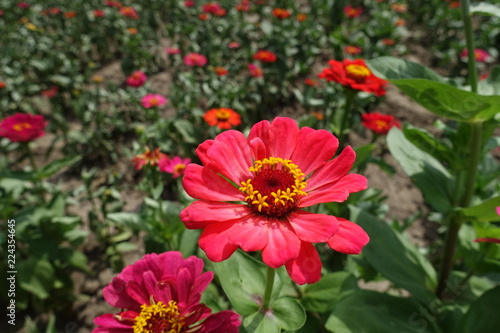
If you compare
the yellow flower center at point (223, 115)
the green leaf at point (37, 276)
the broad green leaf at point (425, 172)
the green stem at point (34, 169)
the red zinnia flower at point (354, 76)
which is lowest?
the green leaf at point (37, 276)

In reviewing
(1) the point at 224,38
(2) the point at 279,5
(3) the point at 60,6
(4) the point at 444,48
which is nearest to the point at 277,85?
(1) the point at 224,38

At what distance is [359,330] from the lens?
1078 mm

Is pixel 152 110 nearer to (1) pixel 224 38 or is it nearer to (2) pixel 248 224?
(1) pixel 224 38

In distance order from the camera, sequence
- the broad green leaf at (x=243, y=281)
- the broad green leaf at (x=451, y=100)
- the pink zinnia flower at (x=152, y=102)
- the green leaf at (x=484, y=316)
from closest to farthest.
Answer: the broad green leaf at (x=243, y=281)
the broad green leaf at (x=451, y=100)
the green leaf at (x=484, y=316)
the pink zinnia flower at (x=152, y=102)

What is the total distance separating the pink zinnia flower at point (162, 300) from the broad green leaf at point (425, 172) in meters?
0.96

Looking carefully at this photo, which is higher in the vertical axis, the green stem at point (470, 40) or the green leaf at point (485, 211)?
the green stem at point (470, 40)

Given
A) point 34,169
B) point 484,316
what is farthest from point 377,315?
point 34,169

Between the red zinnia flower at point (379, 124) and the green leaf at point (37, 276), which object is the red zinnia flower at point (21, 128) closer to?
the green leaf at point (37, 276)

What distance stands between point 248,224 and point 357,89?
102 cm

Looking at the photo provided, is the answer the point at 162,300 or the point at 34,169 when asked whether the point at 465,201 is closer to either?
the point at 162,300

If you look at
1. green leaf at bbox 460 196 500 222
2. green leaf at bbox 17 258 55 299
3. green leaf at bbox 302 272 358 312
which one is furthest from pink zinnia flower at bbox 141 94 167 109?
green leaf at bbox 460 196 500 222

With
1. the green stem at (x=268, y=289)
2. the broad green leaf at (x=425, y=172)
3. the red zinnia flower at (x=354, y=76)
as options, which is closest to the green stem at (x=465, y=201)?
the broad green leaf at (x=425, y=172)

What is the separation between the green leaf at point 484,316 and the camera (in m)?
1.04

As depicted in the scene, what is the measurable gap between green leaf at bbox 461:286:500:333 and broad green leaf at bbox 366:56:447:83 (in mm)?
731
